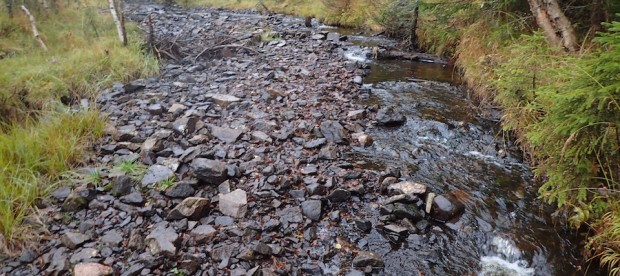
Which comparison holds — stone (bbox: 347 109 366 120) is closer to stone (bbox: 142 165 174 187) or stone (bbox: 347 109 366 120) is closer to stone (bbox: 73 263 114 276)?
stone (bbox: 142 165 174 187)

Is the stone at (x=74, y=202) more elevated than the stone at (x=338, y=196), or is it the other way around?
the stone at (x=74, y=202)

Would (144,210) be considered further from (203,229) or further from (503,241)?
(503,241)

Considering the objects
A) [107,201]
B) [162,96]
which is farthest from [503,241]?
[162,96]

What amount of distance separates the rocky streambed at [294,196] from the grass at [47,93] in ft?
0.91

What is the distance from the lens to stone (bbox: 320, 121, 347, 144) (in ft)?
18.2

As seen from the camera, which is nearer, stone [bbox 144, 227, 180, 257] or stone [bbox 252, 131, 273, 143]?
stone [bbox 144, 227, 180, 257]

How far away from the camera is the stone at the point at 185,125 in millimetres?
5502

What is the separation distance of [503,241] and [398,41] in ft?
36.6

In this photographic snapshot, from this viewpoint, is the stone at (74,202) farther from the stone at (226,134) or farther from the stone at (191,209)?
the stone at (226,134)

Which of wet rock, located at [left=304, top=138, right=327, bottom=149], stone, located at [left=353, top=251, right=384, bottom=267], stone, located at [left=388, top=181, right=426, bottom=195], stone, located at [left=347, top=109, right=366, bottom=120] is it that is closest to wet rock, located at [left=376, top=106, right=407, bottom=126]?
stone, located at [left=347, top=109, right=366, bottom=120]

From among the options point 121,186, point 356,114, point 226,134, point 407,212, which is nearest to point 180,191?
point 121,186

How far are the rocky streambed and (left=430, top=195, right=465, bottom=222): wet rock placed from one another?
2 cm

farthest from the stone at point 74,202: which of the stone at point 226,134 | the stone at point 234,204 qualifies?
the stone at point 226,134

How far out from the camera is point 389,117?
21.1ft
